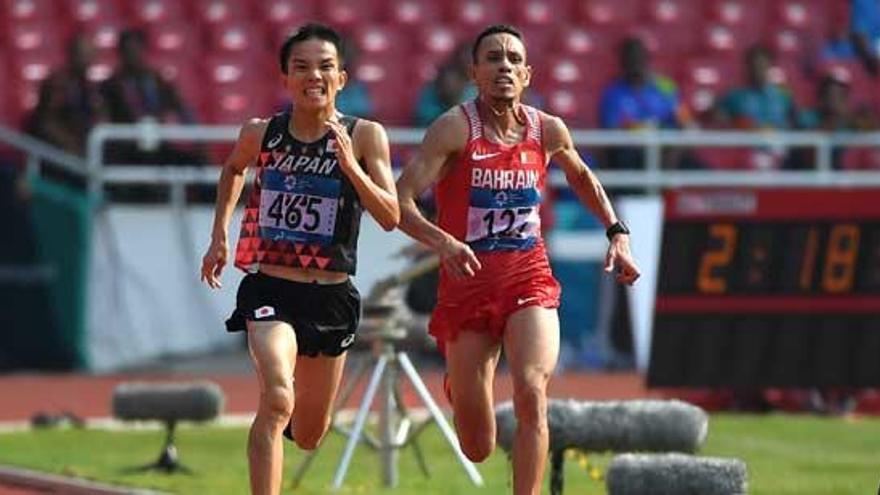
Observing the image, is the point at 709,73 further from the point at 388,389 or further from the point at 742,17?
the point at 388,389

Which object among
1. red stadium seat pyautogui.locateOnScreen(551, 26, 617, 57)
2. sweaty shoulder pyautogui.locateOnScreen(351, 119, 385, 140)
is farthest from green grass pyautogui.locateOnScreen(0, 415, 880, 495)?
red stadium seat pyautogui.locateOnScreen(551, 26, 617, 57)

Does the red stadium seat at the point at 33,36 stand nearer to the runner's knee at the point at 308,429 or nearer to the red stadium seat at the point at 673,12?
the red stadium seat at the point at 673,12

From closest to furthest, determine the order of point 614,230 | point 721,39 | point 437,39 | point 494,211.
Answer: point 494,211
point 614,230
point 437,39
point 721,39

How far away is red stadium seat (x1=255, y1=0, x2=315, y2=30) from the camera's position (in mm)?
27828

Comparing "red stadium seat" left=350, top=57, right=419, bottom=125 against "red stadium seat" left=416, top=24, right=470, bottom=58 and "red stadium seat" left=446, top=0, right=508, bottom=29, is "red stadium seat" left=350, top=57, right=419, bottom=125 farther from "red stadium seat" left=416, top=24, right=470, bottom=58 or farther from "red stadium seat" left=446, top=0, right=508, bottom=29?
"red stadium seat" left=446, top=0, right=508, bottom=29

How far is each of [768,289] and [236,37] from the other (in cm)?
807

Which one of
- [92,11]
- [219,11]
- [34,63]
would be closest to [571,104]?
[219,11]

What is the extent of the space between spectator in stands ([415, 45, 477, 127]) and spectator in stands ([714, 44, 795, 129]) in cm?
265

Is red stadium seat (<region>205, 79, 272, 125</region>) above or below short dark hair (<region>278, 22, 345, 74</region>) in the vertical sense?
below

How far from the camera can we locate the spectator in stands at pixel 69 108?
24.6m

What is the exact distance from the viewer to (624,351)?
25.3 metres

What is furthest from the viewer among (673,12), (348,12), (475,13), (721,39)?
(673,12)

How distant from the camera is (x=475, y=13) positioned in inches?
1124

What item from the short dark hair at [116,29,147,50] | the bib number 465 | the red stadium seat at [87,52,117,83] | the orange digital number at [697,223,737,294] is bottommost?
the orange digital number at [697,223,737,294]
